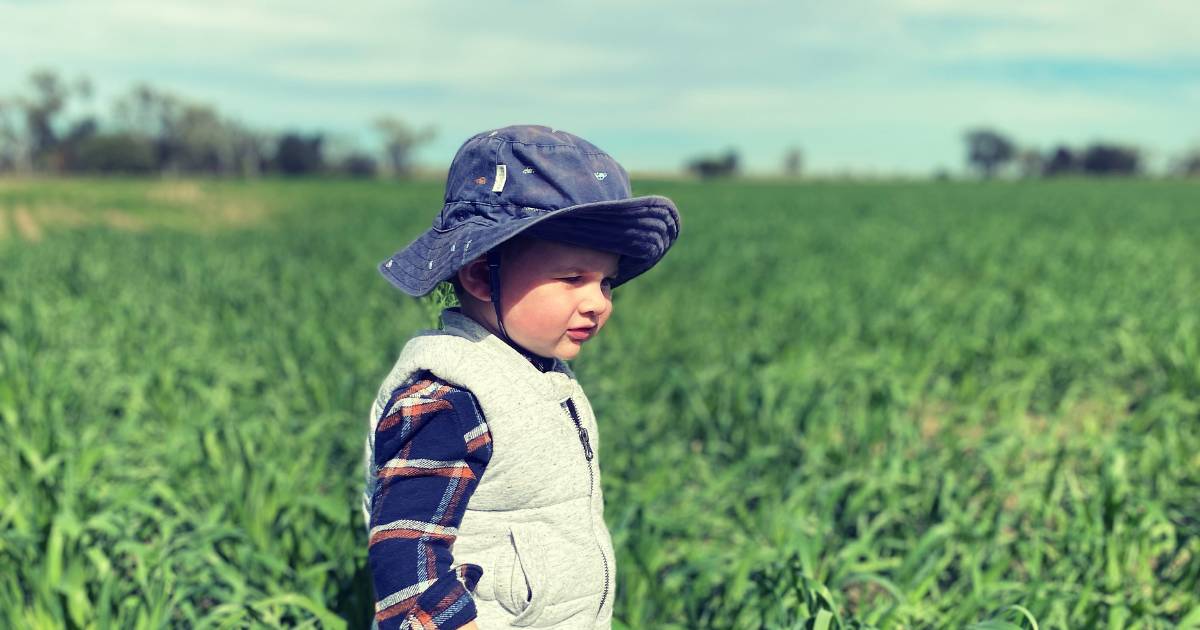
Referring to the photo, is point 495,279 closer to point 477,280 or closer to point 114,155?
point 477,280

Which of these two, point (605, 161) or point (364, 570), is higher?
point (605, 161)

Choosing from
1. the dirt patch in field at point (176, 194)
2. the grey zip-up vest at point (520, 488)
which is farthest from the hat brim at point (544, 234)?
the dirt patch in field at point (176, 194)

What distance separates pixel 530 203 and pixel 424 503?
1.79ft

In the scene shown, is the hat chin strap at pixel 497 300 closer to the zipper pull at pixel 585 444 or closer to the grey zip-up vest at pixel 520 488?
the grey zip-up vest at pixel 520 488

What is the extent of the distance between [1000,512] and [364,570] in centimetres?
230

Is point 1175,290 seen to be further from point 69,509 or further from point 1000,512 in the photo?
point 69,509

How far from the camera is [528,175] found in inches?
56.2

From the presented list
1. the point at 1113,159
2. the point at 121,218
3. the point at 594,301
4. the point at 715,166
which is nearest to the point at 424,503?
the point at 594,301

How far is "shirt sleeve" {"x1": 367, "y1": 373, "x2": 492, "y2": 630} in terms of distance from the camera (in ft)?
4.51

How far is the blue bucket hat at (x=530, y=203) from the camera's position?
55.2 inches

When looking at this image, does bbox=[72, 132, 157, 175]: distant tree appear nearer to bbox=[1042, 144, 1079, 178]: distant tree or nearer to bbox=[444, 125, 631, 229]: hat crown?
bbox=[444, 125, 631, 229]: hat crown

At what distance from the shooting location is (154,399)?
436cm

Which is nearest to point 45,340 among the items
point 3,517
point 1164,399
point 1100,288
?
point 3,517

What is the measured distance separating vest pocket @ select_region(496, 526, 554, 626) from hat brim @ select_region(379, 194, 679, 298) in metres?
0.50
